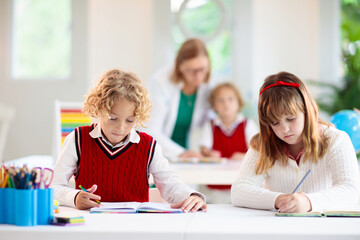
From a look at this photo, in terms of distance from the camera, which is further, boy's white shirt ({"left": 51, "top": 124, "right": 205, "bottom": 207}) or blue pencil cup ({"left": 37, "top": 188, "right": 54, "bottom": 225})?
boy's white shirt ({"left": 51, "top": 124, "right": 205, "bottom": 207})

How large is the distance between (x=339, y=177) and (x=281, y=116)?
30cm

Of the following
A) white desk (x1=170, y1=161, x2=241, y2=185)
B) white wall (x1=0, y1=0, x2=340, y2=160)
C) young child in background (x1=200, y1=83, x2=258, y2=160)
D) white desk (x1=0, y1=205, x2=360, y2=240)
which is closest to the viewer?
white desk (x1=0, y1=205, x2=360, y2=240)

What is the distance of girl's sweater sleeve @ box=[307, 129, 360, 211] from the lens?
1727 millimetres

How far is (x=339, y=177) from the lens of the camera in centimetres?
183

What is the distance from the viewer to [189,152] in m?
3.35

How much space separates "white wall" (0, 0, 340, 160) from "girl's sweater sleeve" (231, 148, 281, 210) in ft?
9.48

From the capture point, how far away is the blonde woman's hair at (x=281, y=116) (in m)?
1.87

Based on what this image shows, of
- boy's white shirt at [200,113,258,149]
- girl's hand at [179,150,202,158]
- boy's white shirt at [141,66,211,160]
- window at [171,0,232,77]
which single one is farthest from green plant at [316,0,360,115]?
girl's hand at [179,150,202,158]

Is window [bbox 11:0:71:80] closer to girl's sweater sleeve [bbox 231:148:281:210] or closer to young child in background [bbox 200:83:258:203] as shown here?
young child in background [bbox 200:83:258:203]

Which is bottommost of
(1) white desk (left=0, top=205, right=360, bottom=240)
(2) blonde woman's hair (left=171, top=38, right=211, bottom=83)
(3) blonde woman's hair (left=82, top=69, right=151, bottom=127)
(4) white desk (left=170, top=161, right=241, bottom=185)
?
(4) white desk (left=170, top=161, right=241, bottom=185)

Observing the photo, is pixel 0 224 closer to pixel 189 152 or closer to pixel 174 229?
pixel 174 229

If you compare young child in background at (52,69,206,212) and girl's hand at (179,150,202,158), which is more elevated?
young child in background at (52,69,206,212)

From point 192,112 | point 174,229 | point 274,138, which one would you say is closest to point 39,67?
point 192,112

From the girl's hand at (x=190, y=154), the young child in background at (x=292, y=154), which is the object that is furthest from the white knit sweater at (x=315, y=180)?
the girl's hand at (x=190, y=154)
